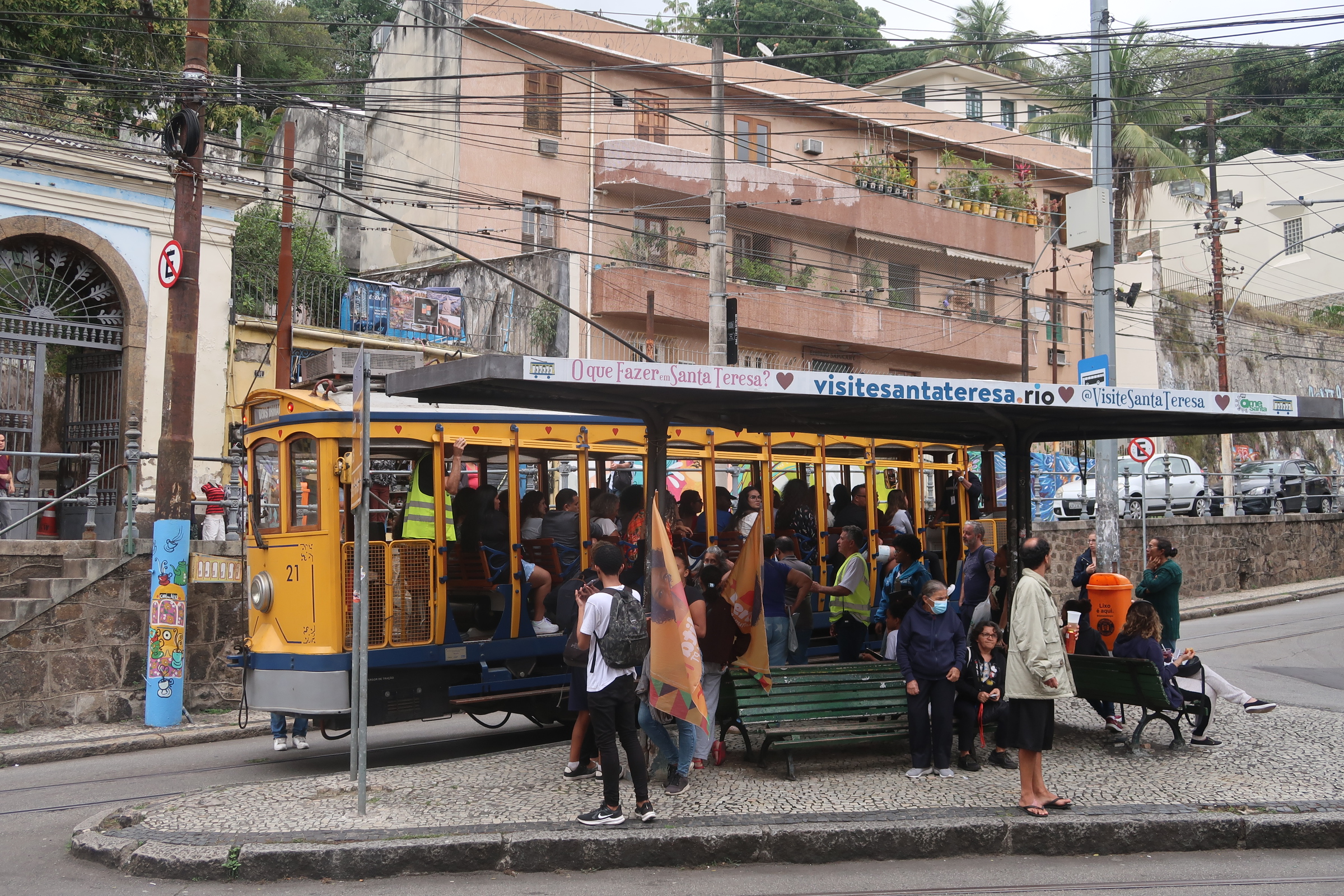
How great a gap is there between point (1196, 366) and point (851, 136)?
16081 millimetres

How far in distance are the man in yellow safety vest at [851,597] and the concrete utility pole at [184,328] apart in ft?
23.9

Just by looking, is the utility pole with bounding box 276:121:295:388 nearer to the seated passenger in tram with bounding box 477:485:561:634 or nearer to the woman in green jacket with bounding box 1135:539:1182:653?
the seated passenger in tram with bounding box 477:485:561:634

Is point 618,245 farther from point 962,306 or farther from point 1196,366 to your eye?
point 1196,366

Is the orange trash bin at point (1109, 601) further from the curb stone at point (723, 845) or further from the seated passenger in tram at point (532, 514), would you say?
the seated passenger in tram at point (532, 514)

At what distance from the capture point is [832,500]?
13703 millimetres

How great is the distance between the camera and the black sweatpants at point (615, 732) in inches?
288

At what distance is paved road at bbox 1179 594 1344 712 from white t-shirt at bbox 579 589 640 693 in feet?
27.7

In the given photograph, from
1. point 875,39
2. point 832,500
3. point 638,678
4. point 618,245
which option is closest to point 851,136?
point 875,39

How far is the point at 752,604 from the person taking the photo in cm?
888

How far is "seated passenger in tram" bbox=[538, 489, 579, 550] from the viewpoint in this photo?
36.7ft

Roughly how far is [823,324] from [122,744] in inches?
934

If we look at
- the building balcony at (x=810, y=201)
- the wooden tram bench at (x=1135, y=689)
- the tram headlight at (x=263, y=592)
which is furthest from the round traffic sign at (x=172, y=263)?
the building balcony at (x=810, y=201)

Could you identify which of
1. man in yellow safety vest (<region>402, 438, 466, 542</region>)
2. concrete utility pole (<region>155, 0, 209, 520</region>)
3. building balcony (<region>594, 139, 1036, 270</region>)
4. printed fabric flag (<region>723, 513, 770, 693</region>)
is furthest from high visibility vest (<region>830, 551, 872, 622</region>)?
building balcony (<region>594, 139, 1036, 270</region>)

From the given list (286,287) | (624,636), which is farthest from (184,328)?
(624,636)
